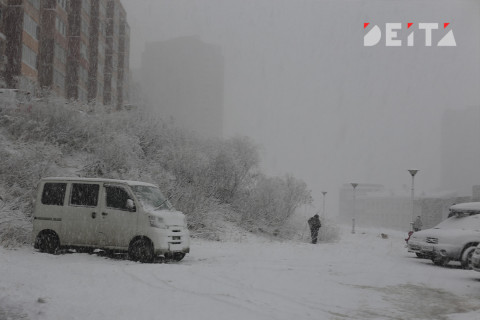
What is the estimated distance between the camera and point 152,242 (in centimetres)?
1130

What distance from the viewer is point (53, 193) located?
1241cm

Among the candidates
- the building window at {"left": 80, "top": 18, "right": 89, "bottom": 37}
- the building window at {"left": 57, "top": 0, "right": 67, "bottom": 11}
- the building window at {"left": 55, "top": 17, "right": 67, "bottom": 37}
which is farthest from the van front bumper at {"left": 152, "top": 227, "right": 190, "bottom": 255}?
the building window at {"left": 80, "top": 18, "right": 89, "bottom": 37}

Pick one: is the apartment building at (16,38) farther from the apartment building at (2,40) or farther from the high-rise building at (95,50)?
the high-rise building at (95,50)

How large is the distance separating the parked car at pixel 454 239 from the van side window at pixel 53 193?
10.7 m

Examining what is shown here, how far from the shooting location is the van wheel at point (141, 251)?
11.3 meters

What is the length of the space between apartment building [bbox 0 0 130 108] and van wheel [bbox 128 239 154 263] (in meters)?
19.0

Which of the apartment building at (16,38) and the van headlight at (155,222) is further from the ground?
the apartment building at (16,38)

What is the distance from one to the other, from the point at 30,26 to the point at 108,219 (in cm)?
3264

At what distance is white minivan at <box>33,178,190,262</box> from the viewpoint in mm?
11430

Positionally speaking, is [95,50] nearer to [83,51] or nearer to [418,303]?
[83,51]

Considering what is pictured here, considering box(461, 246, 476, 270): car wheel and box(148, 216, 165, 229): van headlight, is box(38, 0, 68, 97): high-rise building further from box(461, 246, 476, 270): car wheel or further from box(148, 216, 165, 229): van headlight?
box(461, 246, 476, 270): car wheel

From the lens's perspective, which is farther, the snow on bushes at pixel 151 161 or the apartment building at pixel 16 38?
the apartment building at pixel 16 38

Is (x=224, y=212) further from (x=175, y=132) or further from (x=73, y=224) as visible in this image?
(x=73, y=224)

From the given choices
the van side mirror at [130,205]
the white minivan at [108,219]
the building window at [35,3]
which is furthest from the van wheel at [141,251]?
the building window at [35,3]
